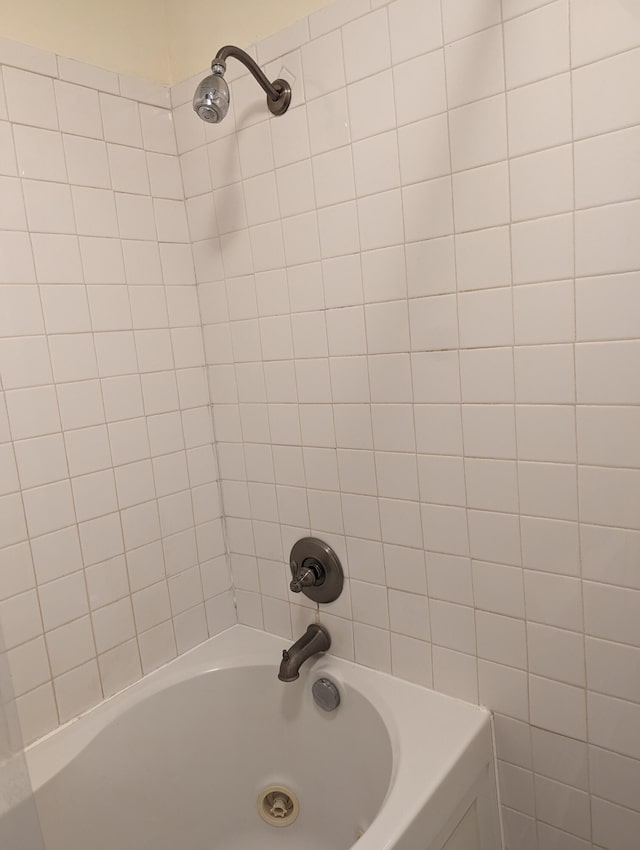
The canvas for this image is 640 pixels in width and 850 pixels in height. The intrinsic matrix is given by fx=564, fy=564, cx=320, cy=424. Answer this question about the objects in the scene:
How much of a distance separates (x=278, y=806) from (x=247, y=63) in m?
1.73

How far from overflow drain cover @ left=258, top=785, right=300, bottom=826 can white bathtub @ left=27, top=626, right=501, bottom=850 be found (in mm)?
16

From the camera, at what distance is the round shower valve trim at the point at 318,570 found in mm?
1365

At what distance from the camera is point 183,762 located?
1394 mm

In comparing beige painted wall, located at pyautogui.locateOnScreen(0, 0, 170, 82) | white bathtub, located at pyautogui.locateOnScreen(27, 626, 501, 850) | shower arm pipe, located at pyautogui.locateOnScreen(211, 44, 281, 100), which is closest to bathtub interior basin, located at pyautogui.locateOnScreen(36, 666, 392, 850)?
white bathtub, located at pyautogui.locateOnScreen(27, 626, 501, 850)

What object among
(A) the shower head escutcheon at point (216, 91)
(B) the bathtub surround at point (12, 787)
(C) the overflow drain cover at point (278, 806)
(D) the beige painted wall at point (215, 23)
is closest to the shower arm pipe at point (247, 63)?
(A) the shower head escutcheon at point (216, 91)

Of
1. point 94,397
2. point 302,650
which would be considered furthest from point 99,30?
point 302,650

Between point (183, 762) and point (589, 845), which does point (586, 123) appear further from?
point (183, 762)

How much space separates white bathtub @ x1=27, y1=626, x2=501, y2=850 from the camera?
3.62ft

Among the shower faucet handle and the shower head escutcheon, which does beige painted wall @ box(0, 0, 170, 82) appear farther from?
the shower faucet handle

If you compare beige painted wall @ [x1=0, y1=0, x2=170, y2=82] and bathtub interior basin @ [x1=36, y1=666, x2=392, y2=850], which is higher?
beige painted wall @ [x1=0, y1=0, x2=170, y2=82]

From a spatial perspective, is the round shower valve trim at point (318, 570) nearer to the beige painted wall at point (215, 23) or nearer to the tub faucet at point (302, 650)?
the tub faucet at point (302, 650)

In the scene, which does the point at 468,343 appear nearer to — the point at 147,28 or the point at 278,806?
the point at 147,28

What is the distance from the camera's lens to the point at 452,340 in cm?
110

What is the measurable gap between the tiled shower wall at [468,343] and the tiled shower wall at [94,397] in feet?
0.57
